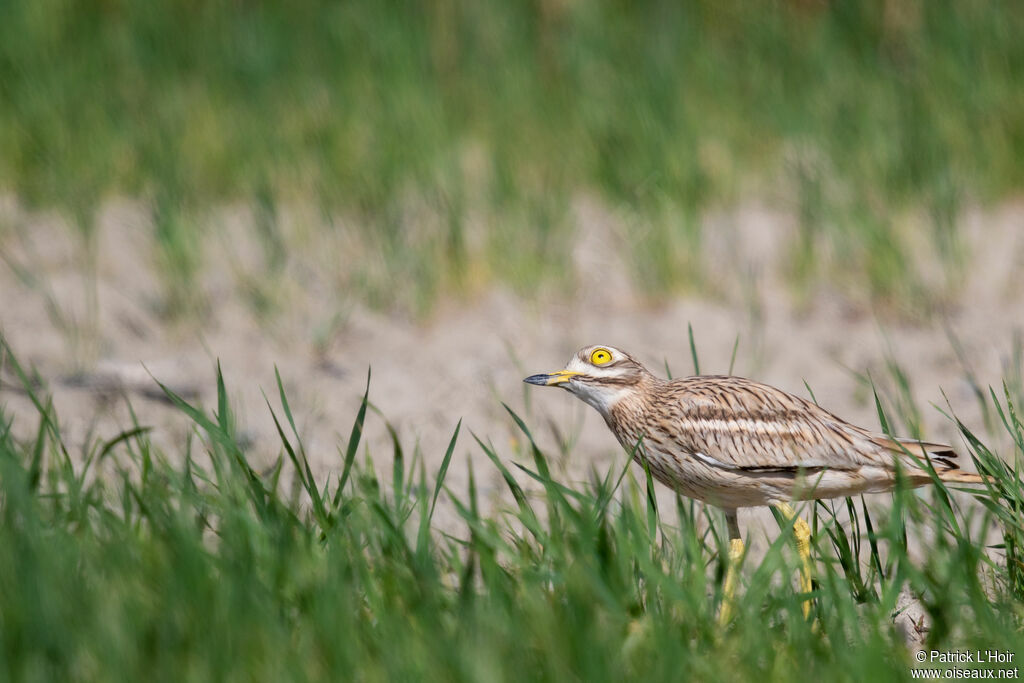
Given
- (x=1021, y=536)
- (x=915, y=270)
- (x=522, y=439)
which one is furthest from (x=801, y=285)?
(x=1021, y=536)

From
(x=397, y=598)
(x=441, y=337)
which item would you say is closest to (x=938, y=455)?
(x=397, y=598)

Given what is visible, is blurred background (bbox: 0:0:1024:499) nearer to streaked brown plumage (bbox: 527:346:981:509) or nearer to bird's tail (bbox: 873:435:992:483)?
streaked brown plumage (bbox: 527:346:981:509)

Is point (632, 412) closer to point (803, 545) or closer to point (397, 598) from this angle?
point (803, 545)

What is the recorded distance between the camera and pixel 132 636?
2.78 metres

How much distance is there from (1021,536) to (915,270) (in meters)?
3.50

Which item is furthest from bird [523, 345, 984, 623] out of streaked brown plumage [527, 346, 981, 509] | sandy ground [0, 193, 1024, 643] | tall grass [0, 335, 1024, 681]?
sandy ground [0, 193, 1024, 643]

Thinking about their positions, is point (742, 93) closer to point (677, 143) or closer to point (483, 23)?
point (677, 143)

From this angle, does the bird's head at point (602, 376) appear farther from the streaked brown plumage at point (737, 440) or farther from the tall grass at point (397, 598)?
the tall grass at point (397, 598)

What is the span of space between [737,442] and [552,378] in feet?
2.05

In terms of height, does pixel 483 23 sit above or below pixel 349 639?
above

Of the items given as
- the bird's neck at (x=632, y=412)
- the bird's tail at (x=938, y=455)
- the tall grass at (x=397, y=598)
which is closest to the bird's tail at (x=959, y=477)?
the bird's tail at (x=938, y=455)

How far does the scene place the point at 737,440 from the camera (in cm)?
401

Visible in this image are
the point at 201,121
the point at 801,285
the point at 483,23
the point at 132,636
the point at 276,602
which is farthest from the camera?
the point at 483,23

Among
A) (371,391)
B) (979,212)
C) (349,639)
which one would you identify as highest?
(979,212)
